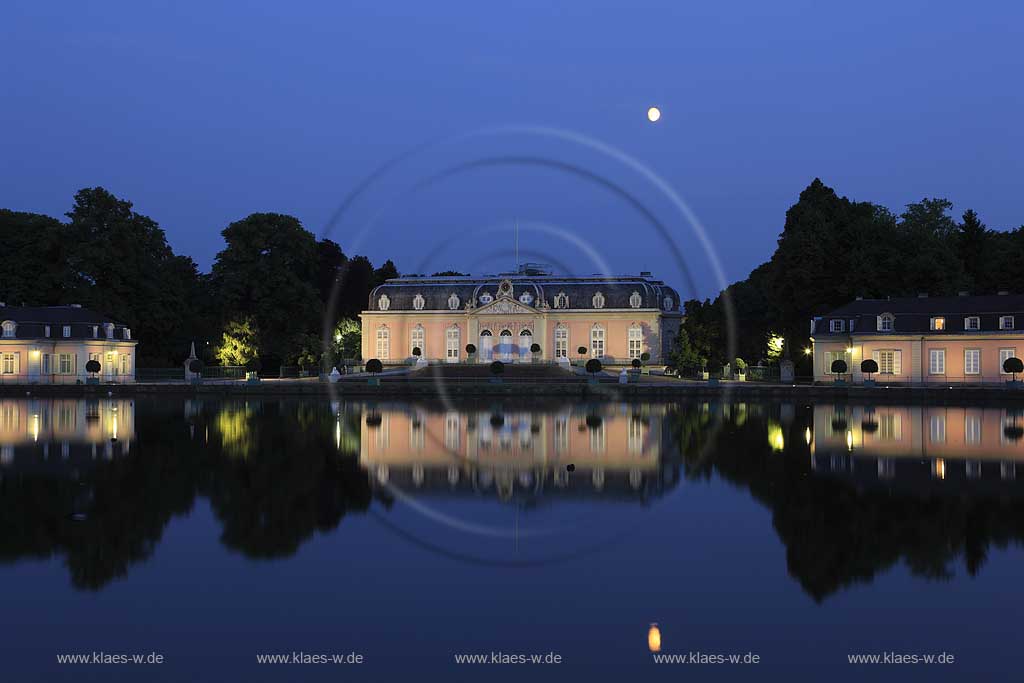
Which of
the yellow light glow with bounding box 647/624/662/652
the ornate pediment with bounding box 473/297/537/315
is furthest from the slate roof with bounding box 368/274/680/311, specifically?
the yellow light glow with bounding box 647/624/662/652

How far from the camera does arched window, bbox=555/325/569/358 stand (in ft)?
243

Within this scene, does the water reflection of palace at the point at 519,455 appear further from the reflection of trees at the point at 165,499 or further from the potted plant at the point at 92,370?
the potted plant at the point at 92,370

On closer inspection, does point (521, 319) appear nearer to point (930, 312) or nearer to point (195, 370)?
point (195, 370)

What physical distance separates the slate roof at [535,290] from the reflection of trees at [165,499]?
5021 cm

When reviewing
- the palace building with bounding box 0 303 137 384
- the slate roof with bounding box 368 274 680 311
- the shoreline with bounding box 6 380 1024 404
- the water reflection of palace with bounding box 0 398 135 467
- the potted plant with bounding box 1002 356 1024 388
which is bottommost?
the water reflection of palace with bounding box 0 398 135 467

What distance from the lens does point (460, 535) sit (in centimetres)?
1294

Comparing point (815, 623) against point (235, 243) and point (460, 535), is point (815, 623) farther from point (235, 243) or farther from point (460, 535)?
point (235, 243)

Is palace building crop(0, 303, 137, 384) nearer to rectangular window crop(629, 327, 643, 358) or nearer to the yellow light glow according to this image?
rectangular window crop(629, 327, 643, 358)

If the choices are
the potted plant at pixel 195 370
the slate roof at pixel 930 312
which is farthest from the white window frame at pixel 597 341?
the potted plant at pixel 195 370

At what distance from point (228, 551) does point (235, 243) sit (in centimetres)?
5710

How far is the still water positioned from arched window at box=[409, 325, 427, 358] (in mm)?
51191

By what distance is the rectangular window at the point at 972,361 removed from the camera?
50156 millimetres

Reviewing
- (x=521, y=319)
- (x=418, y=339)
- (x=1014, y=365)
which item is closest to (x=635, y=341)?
(x=521, y=319)

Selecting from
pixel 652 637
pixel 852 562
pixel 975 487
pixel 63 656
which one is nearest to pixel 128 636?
pixel 63 656
